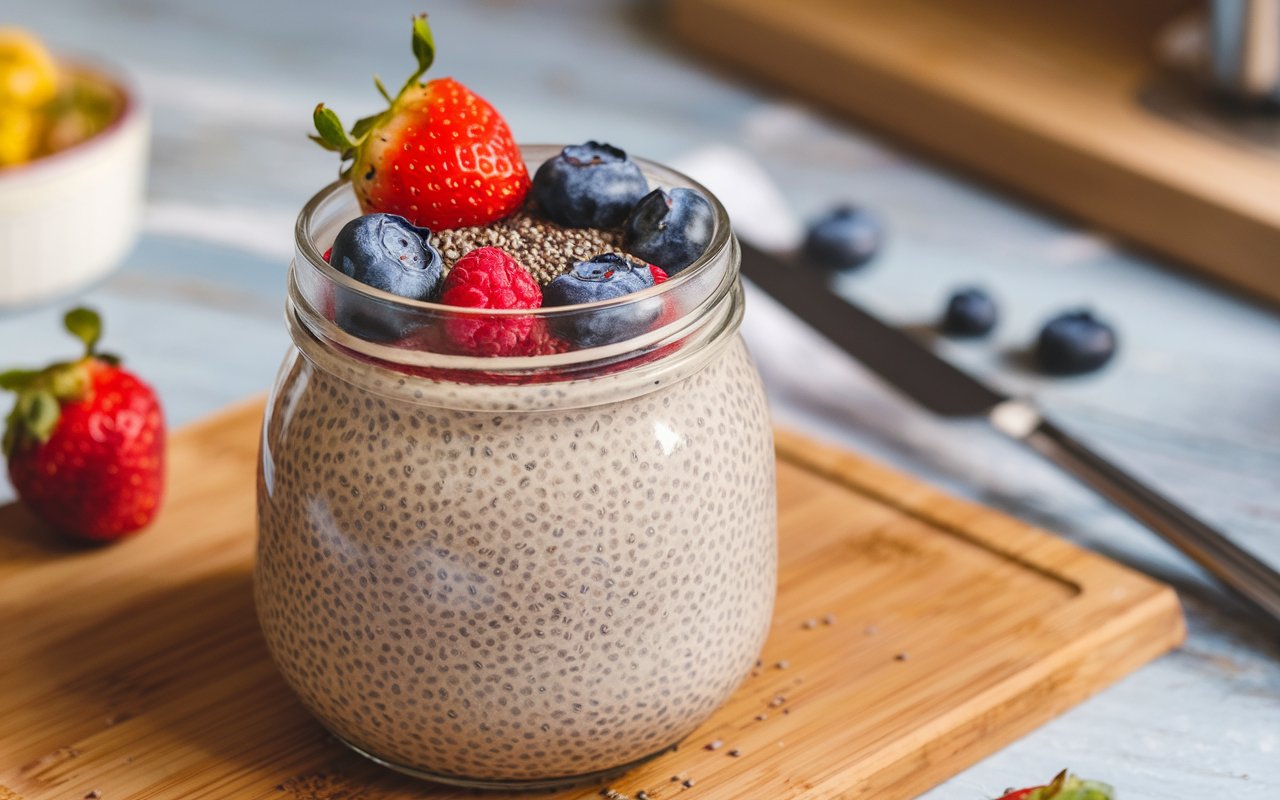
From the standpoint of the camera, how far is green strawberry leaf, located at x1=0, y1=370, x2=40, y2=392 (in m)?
0.96

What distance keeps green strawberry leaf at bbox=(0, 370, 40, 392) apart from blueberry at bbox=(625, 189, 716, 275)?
466 mm

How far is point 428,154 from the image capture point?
2.46ft

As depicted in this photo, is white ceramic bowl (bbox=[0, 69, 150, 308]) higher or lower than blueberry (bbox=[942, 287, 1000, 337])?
lower

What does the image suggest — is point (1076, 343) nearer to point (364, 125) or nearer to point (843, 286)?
point (843, 286)

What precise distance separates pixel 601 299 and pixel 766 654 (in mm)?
328

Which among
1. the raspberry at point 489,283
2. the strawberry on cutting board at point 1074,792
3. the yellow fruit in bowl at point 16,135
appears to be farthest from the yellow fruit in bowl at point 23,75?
the strawberry on cutting board at point 1074,792

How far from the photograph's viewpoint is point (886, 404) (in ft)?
4.31

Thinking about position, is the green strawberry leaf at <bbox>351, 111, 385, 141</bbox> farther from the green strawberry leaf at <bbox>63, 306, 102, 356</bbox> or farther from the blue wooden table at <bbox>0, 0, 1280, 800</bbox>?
the blue wooden table at <bbox>0, 0, 1280, 800</bbox>

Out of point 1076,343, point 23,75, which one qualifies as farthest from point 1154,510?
point 23,75

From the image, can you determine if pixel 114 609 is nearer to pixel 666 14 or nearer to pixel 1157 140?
pixel 1157 140

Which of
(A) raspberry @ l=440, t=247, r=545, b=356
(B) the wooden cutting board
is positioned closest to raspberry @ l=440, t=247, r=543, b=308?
(A) raspberry @ l=440, t=247, r=545, b=356

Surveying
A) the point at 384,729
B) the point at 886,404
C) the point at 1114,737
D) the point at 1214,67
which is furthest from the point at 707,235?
the point at 1214,67

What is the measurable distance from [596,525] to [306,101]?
4.64ft

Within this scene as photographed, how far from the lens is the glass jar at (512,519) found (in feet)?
2.27
